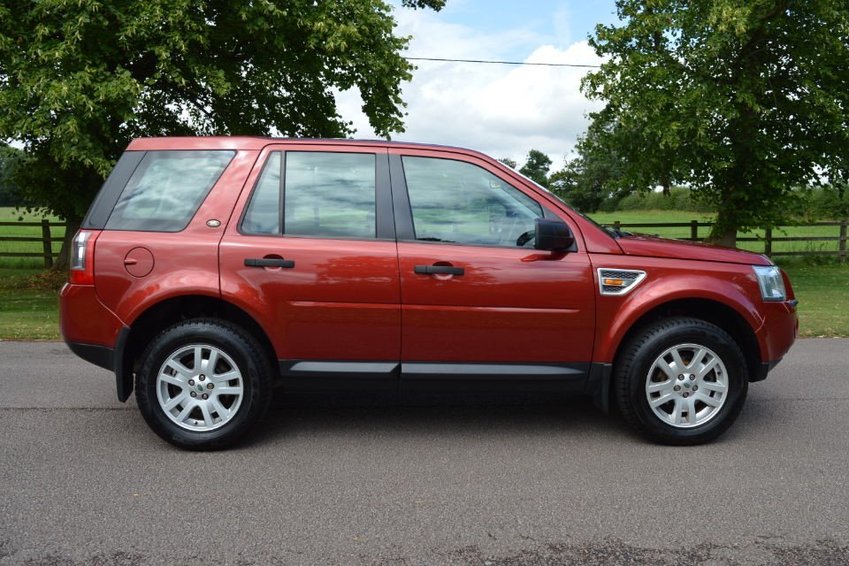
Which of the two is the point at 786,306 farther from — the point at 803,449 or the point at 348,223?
the point at 348,223

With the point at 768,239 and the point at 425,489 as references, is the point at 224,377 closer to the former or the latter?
the point at 425,489

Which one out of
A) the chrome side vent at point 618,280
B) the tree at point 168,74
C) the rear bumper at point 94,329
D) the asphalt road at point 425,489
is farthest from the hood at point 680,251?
the tree at point 168,74

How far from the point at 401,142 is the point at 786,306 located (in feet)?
8.71

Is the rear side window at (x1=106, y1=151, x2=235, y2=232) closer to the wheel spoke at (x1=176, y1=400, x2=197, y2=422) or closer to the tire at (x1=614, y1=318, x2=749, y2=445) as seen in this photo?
the wheel spoke at (x1=176, y1=400, x2=197, y2=422)

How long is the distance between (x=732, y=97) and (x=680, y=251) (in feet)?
48.5

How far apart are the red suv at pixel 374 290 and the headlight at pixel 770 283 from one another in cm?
2

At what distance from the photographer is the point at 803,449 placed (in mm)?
4598

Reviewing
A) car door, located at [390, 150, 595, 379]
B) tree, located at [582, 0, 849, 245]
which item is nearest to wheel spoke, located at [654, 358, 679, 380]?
car door, located at [390, 150, 595, 379]

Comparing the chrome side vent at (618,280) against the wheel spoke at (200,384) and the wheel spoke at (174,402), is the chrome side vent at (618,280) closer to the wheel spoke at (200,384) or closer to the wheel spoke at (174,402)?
the wheel spoke at (200,384)

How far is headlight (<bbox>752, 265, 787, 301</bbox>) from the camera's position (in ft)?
15.5

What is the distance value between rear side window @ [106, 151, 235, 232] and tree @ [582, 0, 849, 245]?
13.7 m

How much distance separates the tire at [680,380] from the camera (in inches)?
180

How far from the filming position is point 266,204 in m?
4.58

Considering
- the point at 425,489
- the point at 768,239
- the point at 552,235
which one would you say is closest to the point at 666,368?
the point at 552,235
